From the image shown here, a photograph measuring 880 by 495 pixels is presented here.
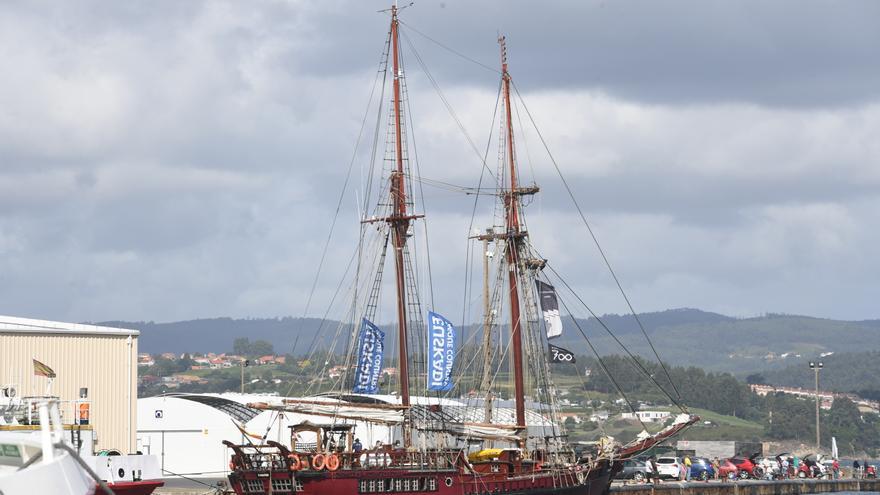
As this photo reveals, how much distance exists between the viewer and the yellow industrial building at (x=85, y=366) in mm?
70188

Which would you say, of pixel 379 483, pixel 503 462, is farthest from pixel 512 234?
pixel 379 483

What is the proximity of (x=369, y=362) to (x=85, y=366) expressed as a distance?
1725 centimetres

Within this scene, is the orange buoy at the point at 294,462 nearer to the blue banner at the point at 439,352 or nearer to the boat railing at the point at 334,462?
the boat railing at the point at 334,462

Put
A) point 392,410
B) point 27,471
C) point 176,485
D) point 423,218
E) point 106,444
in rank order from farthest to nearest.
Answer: point 176,485, point 106,444, point 423,218, point 392,410, point 27,471

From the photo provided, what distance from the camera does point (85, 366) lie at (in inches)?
2869

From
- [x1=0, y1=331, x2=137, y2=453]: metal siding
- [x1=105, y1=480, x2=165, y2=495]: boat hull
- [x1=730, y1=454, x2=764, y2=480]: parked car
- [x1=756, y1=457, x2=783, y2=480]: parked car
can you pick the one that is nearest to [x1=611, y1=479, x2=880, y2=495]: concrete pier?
[x1=756, y1=457, x2=783, y2=480]: parked car

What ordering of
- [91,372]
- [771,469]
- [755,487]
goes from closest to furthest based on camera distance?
[91,372] → [755,487] → [771,469]

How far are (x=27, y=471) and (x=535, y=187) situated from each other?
Result: 4808cm

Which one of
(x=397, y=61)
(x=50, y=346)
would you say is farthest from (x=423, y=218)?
(x=50, y=346)

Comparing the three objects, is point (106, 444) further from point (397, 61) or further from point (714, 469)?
point (714, 469)

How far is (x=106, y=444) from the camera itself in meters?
72.4

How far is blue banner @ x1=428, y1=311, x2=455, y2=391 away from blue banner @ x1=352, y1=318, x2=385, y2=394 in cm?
230

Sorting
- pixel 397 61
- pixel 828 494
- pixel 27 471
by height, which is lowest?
pixel 828 494

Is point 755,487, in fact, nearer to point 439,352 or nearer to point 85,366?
point 439,352
